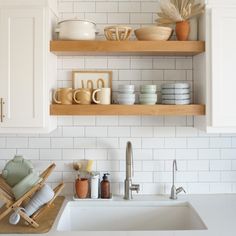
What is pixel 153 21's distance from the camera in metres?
2.39

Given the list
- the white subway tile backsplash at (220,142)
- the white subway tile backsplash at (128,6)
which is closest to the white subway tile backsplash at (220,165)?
the white subway tile backsplash at (220,142)

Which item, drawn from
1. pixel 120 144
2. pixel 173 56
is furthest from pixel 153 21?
pixel 120 144

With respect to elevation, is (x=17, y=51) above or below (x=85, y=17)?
below

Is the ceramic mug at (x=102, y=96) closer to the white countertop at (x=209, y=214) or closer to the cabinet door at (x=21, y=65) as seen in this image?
the cabinet door at (x=21, y=65)

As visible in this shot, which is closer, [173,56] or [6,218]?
[6,218]

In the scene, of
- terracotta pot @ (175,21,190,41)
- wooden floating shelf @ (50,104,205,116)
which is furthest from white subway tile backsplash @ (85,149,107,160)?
terracotta pot @ (175,21,190,41)

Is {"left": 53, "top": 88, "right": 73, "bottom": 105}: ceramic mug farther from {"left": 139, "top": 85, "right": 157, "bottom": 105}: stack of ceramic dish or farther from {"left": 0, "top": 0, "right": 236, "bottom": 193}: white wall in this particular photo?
{"left": 139, "top": 85, "right": 157, "bottom": 105}: stack of ceramic dish

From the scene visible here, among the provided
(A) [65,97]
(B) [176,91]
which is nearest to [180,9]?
(B) [176,91]

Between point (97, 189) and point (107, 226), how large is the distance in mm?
256

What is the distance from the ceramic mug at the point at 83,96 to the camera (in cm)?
215

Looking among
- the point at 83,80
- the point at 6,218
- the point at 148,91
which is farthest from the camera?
the point at 83,80

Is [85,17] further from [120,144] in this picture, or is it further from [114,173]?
[114,173]

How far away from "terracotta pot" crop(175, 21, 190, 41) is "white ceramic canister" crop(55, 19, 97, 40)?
0.57 m

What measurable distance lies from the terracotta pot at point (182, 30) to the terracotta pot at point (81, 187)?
3.74ft
